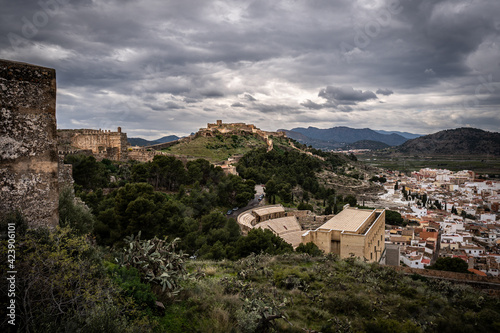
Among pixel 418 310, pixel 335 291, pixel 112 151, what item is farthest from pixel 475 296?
pixel 112 151

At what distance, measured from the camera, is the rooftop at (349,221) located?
1865 cm

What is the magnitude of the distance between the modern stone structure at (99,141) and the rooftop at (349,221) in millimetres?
25648

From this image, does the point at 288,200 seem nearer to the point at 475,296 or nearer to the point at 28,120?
the point at 475,296

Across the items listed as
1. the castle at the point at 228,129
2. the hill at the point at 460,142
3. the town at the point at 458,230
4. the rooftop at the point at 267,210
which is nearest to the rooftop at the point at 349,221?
the town at the point at 458,230

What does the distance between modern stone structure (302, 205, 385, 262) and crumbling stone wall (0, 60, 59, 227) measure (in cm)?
1429

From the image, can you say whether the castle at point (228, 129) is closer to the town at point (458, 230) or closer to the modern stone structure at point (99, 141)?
the modern stone structure at point (99, 141)

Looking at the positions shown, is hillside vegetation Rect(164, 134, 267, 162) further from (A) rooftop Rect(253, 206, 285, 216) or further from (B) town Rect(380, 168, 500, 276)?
(B) town Rect(380, 168, 500, 276)

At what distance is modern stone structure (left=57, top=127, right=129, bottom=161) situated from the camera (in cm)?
3362

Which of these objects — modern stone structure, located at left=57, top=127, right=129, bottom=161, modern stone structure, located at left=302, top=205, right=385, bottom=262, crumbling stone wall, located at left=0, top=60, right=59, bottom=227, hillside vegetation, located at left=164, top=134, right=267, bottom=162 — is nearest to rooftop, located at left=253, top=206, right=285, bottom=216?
modern stone structure, located at left=302, top=205, right=385, bottom=262

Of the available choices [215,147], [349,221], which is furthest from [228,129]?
[349,221]

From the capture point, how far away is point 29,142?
5.40 metres

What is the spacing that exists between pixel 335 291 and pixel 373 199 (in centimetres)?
5522

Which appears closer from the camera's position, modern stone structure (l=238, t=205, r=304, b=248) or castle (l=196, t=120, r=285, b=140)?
modern stone structure (l=238, t=205, r=304, b=248)

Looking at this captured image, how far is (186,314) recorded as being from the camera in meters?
5.87
